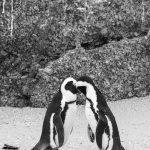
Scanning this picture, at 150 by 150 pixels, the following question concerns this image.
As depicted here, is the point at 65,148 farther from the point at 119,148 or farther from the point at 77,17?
the point at 77,17

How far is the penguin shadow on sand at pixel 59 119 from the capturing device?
514 centimetres

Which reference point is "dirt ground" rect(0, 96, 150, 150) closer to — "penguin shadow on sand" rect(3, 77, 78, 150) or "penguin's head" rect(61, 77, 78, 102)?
"penguin shadow on sand" rect(3, 77, 78, 150)

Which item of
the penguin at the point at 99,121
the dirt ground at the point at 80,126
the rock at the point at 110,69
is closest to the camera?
the penguin at the point at 99,121

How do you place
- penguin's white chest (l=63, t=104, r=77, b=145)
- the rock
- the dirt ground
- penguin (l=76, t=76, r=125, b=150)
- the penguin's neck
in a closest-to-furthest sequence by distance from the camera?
1. penguin (l=76, t=76, r=125, b=150)
2. the penguin's neck
3. penguin's white chest (l=63, t=104, r=77, b=145)
4. the dirt ground
5. the rock

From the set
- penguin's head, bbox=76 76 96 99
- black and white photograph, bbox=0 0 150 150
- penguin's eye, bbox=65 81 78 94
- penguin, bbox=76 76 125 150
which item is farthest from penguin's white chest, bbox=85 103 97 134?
black and white photograph, bbox=0 0 150 150

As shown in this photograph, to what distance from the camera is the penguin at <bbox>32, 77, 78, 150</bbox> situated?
514 cm

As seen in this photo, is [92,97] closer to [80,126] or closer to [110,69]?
[80,126]

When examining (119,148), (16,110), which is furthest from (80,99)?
(119,148)

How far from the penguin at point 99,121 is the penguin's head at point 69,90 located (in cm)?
8

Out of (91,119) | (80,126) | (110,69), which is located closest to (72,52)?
(110,69)

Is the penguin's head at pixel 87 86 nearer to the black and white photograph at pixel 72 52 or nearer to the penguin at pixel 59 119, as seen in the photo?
the penguin at pixel 59 119

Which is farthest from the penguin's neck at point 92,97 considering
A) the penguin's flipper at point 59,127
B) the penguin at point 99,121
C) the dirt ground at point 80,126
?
the dirt ground at point 80,126

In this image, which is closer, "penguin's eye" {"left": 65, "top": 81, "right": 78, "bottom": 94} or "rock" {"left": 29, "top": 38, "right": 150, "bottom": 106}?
"penguin's eye" {"left": 65, "top": 81, "right": 78, "bottom": 94}

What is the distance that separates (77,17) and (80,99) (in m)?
1.10
